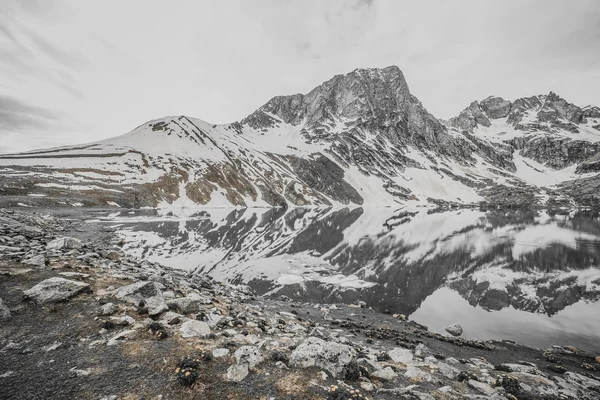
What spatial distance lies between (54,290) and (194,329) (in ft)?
18.8

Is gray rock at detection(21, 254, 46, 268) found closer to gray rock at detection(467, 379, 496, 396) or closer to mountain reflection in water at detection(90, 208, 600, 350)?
mountain reflection in water at detection(90, 208, 600, 350)

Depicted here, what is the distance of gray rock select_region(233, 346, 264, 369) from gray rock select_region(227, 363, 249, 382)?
19 centimetres

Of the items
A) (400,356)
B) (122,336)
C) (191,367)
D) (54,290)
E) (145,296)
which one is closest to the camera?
(191,367)

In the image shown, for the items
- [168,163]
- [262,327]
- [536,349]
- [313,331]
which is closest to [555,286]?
[536,349]

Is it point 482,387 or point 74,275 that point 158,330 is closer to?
point 74,275

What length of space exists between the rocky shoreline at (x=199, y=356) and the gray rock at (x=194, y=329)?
1.3 inches

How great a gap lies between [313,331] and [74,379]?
30.4 ft

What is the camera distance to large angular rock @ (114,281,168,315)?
10.1m

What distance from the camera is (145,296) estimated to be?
35.6ft

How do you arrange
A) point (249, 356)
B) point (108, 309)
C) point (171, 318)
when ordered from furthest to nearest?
point (171, 318)
point (108, 309)
point (249, 356)

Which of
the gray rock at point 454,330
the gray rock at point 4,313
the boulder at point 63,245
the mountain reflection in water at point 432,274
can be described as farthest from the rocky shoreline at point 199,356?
the mountain reflection in water at point 432,274

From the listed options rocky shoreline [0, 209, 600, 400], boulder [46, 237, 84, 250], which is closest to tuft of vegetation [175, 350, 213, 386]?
rocky shoreline [0, 209, 600, 400]

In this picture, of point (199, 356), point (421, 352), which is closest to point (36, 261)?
point (199, 356)

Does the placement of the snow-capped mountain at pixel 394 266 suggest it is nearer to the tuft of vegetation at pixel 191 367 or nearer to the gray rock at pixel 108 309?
the gray rock at pixel 108 309
